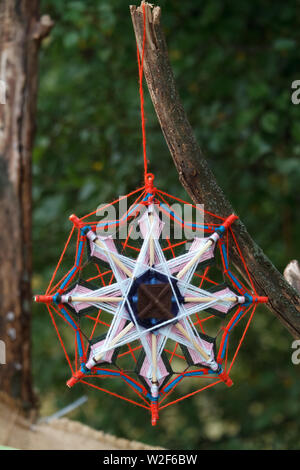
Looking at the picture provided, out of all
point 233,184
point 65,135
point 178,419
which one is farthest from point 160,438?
point 65,135

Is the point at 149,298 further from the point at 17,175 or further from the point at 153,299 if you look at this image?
the point at 17,175

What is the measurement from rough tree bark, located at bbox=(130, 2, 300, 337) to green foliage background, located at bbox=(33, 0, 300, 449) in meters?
0.76

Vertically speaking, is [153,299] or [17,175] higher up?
[17,175]

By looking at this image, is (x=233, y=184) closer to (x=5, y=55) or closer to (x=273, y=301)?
(x=5, y=55)

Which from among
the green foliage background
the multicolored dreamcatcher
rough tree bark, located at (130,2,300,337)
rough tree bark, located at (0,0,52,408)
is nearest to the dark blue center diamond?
the multicolored dreamcatcher

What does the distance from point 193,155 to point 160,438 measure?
1.70 metres

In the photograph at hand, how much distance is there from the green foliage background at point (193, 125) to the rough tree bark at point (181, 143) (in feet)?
2.48

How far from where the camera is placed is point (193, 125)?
6.88 feet

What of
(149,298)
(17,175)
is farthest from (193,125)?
(149,298)

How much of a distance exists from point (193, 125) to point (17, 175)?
2.40 ft

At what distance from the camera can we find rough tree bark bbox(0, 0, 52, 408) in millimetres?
1678

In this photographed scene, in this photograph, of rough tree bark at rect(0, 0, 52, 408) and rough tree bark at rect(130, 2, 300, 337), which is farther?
rough tree bark at rect(0, 0, 52, 408)

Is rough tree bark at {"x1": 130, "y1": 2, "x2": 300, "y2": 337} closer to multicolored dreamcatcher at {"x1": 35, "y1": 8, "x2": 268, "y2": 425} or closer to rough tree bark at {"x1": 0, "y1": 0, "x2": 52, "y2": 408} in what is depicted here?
multicolored dreamcatcher at {"x1": 35, "y1": 8, "x2": 268, "y2": 425}

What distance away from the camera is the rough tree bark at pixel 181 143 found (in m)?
1.02
